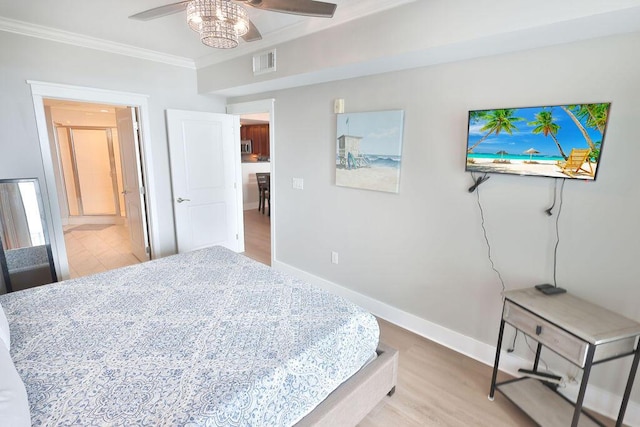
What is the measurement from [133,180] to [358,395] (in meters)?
3.59

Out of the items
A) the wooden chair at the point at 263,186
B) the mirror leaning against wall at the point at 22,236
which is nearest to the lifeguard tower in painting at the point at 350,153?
the mirror leaning against wall at the point at 22,236

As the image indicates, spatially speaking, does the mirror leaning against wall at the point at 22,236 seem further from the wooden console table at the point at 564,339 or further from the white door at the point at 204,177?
the wooden console table at the point at 564,339

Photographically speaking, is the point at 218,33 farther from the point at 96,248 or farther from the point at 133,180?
the point at 96,248

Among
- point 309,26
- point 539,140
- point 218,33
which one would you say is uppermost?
point 309,26

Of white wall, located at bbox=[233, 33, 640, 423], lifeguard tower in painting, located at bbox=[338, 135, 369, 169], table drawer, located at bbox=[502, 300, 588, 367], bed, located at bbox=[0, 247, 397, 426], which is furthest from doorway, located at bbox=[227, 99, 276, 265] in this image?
table drawer, located at bbox=[502, 300, 588, 367]

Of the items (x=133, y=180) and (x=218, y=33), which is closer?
(x=218, y=33)

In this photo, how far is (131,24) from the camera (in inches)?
98.7

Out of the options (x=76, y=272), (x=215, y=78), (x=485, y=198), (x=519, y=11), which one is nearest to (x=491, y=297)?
(x=485, y=198)

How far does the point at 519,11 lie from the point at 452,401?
7.34 feet

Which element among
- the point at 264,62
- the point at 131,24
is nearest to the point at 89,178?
the point at 131,24

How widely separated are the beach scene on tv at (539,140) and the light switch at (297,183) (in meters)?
1.73

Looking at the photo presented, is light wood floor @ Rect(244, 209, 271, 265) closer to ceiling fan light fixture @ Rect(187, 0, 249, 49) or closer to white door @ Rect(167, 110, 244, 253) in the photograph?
white door @ Rect(167, 110, 244, 253)

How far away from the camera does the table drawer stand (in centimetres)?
140

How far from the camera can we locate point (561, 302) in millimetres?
1672
